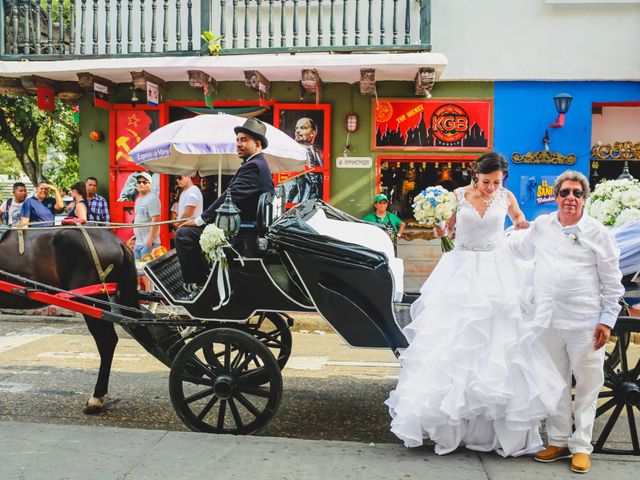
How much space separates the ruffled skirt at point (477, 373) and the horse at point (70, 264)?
2.69 m

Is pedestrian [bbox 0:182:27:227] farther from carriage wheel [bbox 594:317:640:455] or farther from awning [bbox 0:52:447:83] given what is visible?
carriage wheel [bbox 594:317:640:455]

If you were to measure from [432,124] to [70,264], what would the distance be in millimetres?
7661

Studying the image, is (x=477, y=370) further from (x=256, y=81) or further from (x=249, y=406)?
(x=256, y=81)

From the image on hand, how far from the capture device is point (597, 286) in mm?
4219

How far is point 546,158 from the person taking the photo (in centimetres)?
1173

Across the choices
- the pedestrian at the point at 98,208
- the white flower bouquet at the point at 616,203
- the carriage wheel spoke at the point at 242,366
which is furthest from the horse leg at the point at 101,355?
the pedestrian at the point at 98,208

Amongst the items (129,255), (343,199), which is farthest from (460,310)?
(343,199)

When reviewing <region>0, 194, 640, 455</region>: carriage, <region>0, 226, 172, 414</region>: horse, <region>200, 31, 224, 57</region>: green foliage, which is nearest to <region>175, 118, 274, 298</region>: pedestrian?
<region>0, 194, 640, 455</region>: carriage

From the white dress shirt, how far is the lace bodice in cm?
46

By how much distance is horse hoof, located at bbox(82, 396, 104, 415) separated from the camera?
5750 millimetres

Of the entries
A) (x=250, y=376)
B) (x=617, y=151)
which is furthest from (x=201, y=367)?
(x=617, y=151)

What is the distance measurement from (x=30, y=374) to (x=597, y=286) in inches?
225

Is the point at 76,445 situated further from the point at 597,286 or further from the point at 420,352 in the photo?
the point at 597,286

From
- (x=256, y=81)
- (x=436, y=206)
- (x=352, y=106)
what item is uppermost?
(x=256, y=81)
